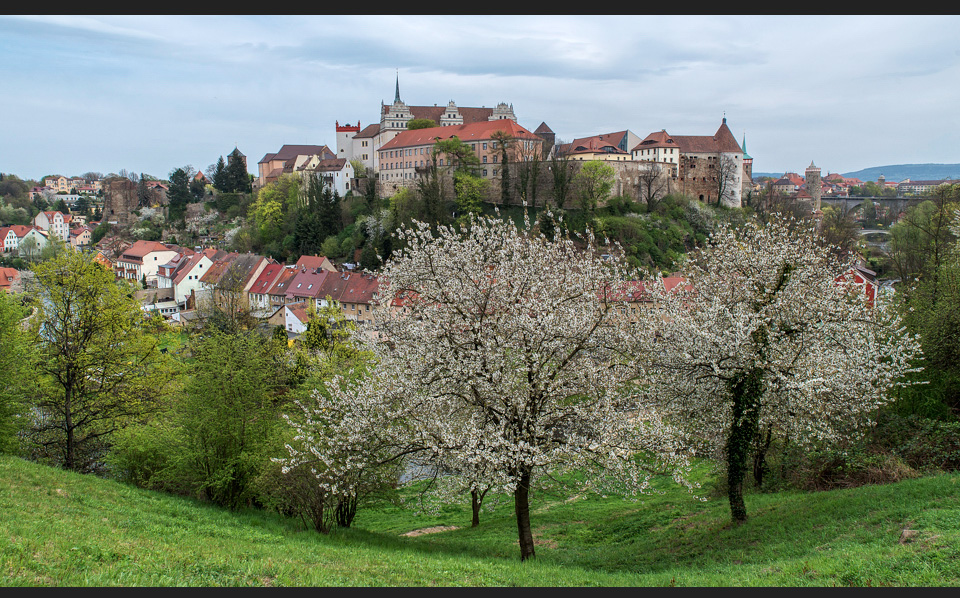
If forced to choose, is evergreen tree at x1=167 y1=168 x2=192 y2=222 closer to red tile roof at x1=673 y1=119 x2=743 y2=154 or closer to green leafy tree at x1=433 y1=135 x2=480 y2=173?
green leafy tree at x1=433 y1=135 x2=480 y2=173

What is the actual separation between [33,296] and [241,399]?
7.78 meters

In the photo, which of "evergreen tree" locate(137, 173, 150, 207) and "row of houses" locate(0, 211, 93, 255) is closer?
"row of houses" locate(0, 211, 93, 255)

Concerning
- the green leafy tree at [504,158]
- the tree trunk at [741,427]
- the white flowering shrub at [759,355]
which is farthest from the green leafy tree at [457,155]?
the tree trunk at [741,427]

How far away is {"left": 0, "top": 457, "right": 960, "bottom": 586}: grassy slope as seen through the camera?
7.76 meters

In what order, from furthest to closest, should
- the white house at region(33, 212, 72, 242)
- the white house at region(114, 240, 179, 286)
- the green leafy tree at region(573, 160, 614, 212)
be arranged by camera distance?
the white house at region(33, 212, 72, 242) → the white house at region(114, 240, 179, 286) → the green leafy tree at region(573, 160, 614, 212)

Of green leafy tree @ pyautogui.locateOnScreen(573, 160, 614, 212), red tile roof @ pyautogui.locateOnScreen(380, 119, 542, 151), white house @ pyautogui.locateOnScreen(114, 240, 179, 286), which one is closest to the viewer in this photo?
green leafy tree @ pyautogui.locateOnScreen(573, 160, 614, 212)

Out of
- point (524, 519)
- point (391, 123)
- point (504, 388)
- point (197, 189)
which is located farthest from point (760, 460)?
point (197, 189)

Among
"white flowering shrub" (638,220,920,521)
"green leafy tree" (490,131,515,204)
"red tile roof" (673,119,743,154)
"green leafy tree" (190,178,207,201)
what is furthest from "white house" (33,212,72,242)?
"white flowering shrub" (638,220,920,521)

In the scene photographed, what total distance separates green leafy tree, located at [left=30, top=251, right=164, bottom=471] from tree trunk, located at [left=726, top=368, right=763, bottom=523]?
16062mm

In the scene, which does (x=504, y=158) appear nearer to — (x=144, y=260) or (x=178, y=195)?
(x=144, y=260)

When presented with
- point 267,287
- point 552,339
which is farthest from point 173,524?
point 267,287

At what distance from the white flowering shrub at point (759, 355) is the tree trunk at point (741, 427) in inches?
0.7

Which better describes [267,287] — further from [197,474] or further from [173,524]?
[173,524]

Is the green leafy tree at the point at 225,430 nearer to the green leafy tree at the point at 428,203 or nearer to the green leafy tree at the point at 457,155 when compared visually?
the green leafy tree at the point at 428,203
